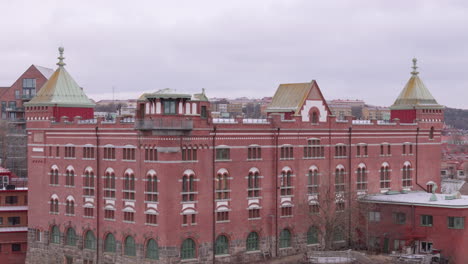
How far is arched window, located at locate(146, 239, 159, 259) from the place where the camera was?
226 ft

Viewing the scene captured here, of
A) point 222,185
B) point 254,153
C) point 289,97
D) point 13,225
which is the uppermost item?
→ point 289,97

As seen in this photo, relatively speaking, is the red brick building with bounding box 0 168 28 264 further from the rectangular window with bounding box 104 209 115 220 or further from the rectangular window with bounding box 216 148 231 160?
the rectangular window with bounding box 216 148 231 160

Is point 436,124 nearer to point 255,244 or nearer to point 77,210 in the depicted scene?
point 255,244

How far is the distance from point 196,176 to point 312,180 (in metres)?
15.3

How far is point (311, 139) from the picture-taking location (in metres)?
79.1

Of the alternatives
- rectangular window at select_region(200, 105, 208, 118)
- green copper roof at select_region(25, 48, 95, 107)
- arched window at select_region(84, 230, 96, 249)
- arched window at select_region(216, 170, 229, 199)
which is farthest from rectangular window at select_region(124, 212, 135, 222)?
green copper roof at select_region(25, 48, 95, 107)

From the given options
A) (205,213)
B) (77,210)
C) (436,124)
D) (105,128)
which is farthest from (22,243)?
(436,124)

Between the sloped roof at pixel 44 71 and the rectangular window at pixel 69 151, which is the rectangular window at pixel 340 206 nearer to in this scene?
the rectangular window at pixel 69 151

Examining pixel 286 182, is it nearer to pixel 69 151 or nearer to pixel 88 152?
pixel 88 152

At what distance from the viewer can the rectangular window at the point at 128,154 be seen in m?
71.2

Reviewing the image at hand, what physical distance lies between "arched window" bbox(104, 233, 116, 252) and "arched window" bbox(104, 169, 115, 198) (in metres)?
3.93

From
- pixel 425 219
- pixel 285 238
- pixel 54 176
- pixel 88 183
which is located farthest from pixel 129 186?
pixel 425 219

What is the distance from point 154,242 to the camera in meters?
69.1

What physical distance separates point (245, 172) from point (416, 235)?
18799mm
